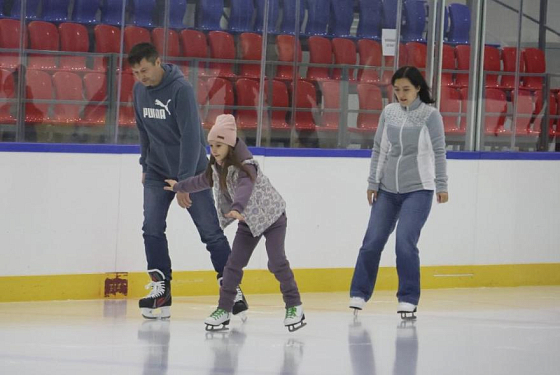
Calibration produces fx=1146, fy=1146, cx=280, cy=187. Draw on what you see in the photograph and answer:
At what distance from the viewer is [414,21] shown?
8227mm

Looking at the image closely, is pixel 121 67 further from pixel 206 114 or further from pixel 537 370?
pixel 537 370

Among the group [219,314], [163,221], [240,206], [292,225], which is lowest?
[219,314]

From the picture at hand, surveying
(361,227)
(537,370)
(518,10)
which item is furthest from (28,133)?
(518,10)

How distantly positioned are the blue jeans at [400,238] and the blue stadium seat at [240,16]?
5.78 ft

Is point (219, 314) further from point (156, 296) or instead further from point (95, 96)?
point (95, 96)

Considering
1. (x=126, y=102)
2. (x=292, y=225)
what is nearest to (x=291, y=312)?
(x=292, y=225)

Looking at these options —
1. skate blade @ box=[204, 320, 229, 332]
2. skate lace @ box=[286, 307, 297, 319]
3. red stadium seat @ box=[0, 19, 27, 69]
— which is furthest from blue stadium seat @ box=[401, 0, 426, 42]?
skate blade @ box=[204, 320, 229, 332]

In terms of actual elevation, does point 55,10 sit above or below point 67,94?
above

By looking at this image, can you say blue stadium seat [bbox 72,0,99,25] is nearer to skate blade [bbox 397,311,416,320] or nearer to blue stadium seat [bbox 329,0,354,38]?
blue stadium seat [bbox 329,0,354,38]

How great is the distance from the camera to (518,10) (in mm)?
8578

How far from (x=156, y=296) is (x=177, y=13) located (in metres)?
2.15

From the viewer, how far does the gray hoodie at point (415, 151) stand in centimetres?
635

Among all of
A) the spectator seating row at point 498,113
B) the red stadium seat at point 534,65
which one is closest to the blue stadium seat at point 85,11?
the spectator seating row at point 498,113

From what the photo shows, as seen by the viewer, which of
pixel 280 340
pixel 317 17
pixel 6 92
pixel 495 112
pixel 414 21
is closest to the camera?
pixel 280 340
